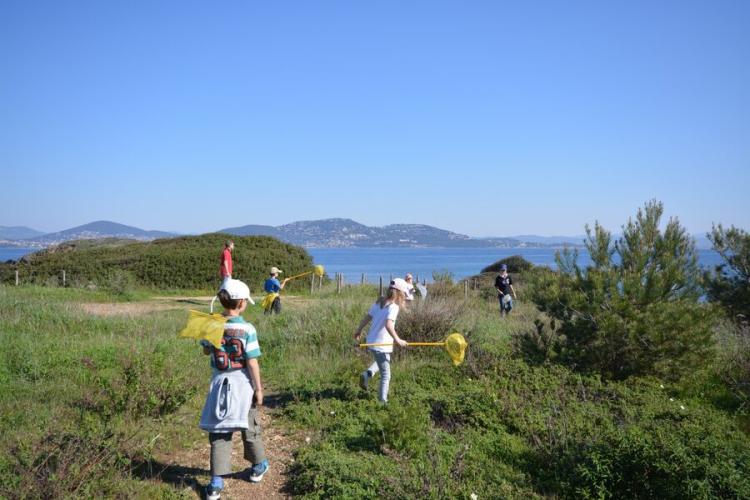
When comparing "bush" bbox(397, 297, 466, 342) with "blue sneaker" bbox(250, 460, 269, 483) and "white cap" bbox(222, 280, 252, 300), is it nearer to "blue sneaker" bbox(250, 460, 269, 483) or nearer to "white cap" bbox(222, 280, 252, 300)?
"blue sneaker" bbox(250, 460, 269, 483)

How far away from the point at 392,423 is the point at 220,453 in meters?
1.71

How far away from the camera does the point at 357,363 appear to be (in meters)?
8.46

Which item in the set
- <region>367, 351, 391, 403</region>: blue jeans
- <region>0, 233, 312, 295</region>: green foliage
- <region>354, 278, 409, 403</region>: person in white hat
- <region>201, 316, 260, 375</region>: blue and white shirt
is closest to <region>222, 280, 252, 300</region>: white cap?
<region>201, 316, 260, 375</region>: blue and white shirt

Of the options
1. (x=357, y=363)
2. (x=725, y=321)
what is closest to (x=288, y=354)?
(x=357, y=363)

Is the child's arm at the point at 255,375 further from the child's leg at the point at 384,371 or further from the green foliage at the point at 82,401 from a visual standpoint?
the child's leg at the point at 384,371

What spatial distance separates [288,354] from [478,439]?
4.70 metres

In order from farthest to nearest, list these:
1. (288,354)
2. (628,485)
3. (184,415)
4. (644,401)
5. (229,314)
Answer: (288,354) < (644,401) < (184,415) < (229,314) < (628,485)

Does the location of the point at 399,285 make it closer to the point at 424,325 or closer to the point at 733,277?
the point at 424,325

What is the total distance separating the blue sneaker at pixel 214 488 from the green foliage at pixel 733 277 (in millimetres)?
12103

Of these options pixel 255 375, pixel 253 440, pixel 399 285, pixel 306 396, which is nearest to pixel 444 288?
pixel 306 396

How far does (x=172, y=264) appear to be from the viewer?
29438 millimetres

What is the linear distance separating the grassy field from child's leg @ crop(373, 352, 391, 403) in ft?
0.83

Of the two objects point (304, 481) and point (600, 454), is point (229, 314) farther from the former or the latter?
point (600, 454)

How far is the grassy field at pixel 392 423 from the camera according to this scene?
4594mm
